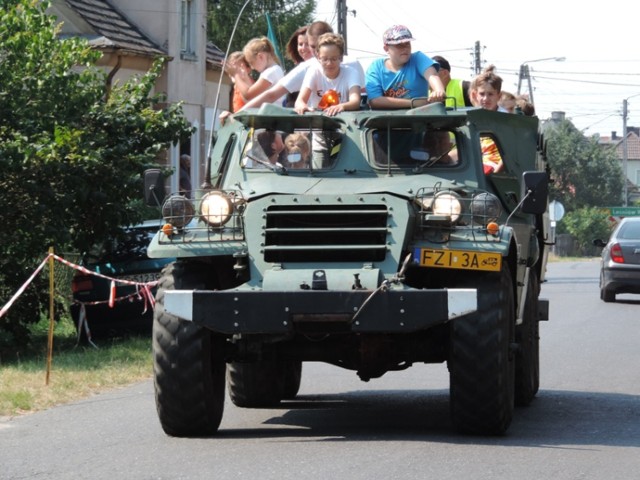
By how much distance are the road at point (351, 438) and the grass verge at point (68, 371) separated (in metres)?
0.30

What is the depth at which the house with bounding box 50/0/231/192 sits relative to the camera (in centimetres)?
3250

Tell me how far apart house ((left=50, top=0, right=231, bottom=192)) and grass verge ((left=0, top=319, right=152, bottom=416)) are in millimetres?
14113

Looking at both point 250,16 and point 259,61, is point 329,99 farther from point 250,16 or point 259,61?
point 250,16

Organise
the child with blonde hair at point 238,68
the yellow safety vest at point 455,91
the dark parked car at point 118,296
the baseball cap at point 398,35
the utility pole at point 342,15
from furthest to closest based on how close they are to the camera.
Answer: the utility pole at point 342,15 < the dark parked car at point 118,296 < the yellow safety vest at point 455,91 < the child with blonde hair at point 238,68 < the baseball cap at point 398,35

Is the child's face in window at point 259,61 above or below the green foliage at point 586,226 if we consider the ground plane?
above

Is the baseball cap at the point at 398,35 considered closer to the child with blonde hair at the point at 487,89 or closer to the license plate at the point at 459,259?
the child with blonde hair at the point at 487,89

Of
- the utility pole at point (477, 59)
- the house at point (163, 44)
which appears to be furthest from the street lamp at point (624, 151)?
the house at point (163, 44)

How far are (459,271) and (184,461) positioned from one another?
2.16 meters

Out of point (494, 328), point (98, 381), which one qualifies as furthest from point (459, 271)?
point (98, 381)

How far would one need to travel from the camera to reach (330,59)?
36.0 feet

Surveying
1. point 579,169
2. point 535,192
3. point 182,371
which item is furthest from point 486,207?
point 579,169

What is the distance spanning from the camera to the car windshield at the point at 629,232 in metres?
25.6

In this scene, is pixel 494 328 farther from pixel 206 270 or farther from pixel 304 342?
pixel 206 270

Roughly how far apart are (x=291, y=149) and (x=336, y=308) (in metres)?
2.08
